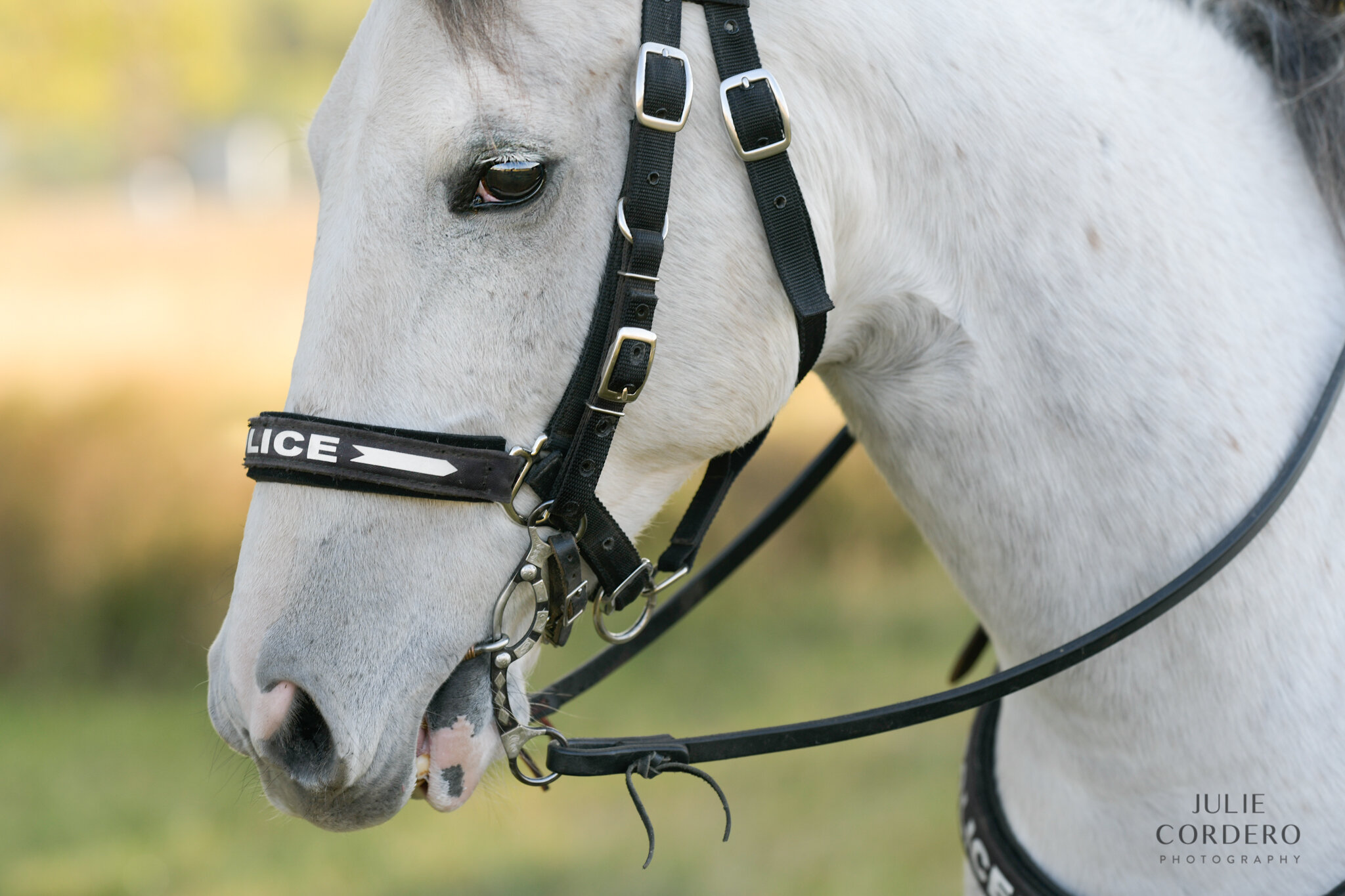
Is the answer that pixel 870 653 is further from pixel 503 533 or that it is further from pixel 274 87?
pixel 274 87

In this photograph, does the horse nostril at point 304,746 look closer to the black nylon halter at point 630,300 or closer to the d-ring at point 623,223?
the black nylon halter at point 630,300

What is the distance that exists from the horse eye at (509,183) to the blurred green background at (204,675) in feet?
2.05

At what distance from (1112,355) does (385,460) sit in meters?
0.99

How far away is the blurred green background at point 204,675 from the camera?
439cm

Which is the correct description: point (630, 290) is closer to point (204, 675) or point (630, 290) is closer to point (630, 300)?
point (630, 300)

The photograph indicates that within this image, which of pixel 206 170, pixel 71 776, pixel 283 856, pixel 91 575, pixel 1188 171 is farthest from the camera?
pixel 206 170

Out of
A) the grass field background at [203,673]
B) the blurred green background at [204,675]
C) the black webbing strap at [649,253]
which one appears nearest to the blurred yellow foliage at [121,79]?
the blurred green background at [204,675]

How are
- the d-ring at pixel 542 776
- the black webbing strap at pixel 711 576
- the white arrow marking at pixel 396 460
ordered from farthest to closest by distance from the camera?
the black webbing strap at pixel 711 576
the d-ring at pixel 542 776
the white arrow marking at pixel 396 460

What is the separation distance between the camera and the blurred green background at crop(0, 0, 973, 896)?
4391mm

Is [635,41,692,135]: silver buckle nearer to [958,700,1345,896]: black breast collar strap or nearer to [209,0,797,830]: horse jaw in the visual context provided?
[209,0,797,830]: horse jaw

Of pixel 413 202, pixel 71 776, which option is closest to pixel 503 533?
pixel 413 202

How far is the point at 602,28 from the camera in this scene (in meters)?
1.25

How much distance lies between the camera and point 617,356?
124 cm

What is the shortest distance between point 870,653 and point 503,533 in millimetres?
5558
